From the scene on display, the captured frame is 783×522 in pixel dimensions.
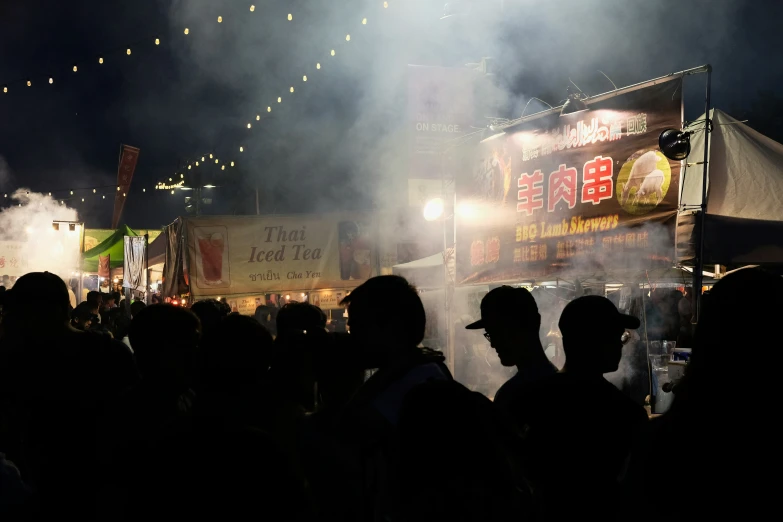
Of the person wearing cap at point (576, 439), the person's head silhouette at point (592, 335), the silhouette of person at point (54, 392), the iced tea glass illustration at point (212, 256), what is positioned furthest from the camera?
the iced tea glass illustration at point (212, 256)

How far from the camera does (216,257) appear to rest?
13.1 meters

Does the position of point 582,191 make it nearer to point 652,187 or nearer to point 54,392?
point 652,187

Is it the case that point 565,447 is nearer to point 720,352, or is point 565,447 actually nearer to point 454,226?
point 720,352

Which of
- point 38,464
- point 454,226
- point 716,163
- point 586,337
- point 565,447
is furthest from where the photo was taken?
point 454,226

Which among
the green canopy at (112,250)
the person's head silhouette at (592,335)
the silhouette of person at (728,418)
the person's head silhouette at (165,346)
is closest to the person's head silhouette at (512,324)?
the person's head silhouette at (592,335)

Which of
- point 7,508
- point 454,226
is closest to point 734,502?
point 7,508

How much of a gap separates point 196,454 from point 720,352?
1.27 m

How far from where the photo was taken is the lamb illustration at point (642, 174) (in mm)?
6840

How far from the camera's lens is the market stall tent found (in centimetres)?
625

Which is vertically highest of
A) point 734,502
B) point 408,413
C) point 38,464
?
point 408,413

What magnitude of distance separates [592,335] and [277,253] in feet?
38.1

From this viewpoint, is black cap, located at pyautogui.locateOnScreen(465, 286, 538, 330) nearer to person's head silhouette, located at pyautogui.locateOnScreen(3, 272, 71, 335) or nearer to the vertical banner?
person's head silhouette, located at pyautogui.locateOnScreen(3, 272, 71, 335)

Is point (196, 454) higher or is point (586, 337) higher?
point (586, 337)

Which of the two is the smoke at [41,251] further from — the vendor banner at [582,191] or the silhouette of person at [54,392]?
the silhouette of person at [54,392]
